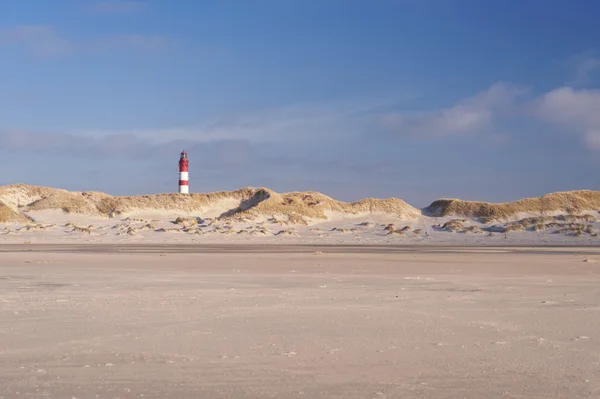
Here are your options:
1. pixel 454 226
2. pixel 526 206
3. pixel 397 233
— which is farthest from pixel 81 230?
pixel 526 206

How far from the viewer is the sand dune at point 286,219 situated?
42.5 m

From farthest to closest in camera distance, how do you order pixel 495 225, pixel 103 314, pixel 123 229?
pixel 495 225
pixel 123 229
pixel 103 314

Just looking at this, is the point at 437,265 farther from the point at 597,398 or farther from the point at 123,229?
the point at 123,229

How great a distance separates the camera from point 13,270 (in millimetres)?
17359

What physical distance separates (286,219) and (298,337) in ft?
146

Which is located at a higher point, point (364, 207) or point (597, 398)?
point (364, 207)

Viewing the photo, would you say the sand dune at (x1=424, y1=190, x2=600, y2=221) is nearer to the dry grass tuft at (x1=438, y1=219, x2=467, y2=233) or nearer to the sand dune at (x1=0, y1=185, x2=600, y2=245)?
the sand dune at (x1=0, y1=185, x2=600, y2=245)

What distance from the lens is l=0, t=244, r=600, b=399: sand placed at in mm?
5766

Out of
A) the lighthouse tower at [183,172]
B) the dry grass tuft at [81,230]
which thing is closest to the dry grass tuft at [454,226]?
the dry grass tuft at [81,230]

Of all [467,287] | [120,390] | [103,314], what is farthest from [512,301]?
[120,390]

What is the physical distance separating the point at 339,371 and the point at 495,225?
155ft

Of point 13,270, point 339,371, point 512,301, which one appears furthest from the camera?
point 13,270

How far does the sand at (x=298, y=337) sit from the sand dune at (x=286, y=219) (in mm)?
26046

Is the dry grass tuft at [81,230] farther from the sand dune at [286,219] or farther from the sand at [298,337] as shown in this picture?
the sand at [298,337]
